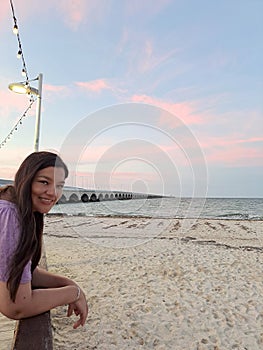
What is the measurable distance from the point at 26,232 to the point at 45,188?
0.62 feet

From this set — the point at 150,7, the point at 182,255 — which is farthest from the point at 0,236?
the point at 150,7

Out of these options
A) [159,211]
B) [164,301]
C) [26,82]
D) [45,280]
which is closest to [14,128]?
[26,82]

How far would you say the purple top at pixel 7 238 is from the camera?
3.06ft

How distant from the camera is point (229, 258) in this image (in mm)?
5543

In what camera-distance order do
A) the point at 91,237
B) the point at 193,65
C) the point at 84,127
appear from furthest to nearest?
the point at 193,65, the point at 91,237, the point at 84,127

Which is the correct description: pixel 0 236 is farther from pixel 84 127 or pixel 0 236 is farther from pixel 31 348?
pixel 84 127

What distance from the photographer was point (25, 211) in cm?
99

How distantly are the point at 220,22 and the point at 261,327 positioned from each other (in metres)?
8.26

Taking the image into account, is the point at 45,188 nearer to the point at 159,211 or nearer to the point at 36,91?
the point at 36,91

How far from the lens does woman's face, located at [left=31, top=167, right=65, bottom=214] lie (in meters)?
1.08

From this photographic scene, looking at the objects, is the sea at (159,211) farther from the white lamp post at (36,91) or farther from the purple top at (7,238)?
the purple top at (7,238)

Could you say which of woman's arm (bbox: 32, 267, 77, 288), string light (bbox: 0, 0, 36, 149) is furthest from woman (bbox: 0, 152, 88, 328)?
string light (bbox: 0, 0, 36, 149)

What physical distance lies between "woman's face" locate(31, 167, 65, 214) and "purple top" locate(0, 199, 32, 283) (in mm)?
131

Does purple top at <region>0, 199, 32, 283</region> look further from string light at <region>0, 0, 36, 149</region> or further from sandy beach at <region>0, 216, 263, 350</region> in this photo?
string light at <region>0, 0, 36, 149</region>
